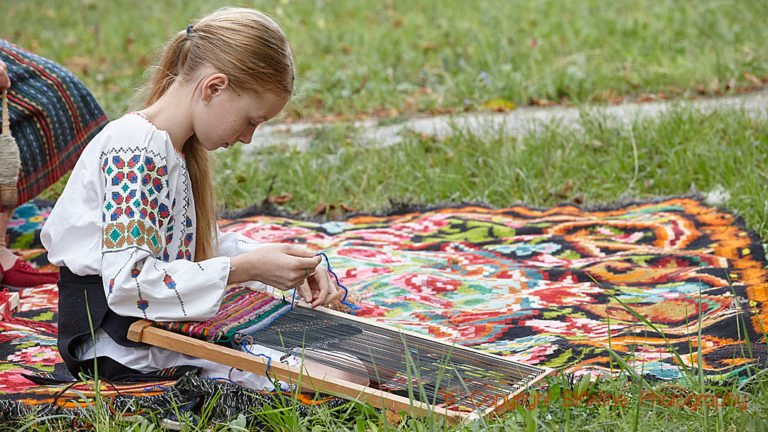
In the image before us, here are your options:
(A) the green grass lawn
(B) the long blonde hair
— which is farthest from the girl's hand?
(B) the long blonde hair

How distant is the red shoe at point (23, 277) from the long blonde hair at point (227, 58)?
4.88 ft

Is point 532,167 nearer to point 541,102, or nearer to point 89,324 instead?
point 541,102

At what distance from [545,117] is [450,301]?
2.85m

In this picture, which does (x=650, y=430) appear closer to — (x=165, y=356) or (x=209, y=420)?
(x=209, y=420)

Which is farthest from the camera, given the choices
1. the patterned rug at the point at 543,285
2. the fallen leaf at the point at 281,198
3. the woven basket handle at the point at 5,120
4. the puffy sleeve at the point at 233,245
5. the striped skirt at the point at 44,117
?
the fallen leaf at the point at 281,198

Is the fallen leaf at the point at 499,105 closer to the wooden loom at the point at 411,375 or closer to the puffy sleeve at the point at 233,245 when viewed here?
the puffy sleeve at the point at 233,245

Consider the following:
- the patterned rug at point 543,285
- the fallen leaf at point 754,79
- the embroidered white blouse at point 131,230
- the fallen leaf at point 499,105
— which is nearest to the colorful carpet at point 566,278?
the patterned rug at point 543,285

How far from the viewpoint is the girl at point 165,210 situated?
222 centimetres

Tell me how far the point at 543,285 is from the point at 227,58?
1723mm

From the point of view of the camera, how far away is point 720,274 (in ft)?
10.7

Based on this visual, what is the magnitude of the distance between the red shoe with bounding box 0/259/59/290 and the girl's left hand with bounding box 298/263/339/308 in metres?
1.47

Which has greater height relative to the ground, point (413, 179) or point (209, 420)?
point (413, 179)

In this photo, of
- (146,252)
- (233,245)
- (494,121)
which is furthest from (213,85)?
(494,121)

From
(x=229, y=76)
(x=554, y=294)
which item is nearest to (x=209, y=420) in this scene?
(x=229, y=76)
